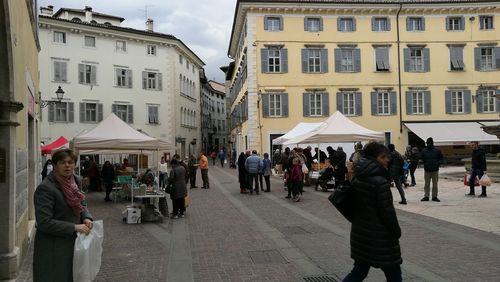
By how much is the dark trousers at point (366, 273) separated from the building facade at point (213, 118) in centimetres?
5893

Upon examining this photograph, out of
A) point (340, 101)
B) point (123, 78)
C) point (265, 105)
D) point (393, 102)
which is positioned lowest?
point (265, 105)

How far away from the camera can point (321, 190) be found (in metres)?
18.3

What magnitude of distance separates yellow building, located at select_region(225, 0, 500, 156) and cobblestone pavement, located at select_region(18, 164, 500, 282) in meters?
22.1

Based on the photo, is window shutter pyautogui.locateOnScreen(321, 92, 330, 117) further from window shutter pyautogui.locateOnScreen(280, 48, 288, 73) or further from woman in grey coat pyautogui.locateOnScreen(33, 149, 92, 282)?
woman in grey coat pyautogui.locateOnScreen(33, 149, 92, 282)

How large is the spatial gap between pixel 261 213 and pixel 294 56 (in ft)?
78.0

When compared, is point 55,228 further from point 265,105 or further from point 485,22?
point 485,22

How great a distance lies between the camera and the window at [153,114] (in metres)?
43.1

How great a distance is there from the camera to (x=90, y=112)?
131 feet

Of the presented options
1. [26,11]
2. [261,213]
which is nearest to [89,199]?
[261,213]

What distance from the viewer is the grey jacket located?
3.78 metres

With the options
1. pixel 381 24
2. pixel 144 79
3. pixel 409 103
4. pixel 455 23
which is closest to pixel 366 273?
pixel 409 103

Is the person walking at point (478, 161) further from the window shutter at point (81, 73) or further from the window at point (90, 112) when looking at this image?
the window shutter at point (81, 73)

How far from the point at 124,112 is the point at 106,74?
11.5 feet

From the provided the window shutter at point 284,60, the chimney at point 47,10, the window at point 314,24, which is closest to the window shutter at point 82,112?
the chimney at point 47,10
